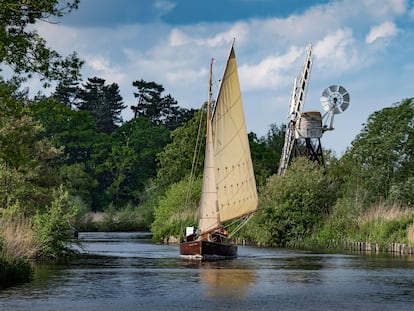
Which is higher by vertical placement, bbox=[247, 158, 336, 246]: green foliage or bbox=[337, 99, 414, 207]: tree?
bbox=[337, 99, 414, 207]: tree

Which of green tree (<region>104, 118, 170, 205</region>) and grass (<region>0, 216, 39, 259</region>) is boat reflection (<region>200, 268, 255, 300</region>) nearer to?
grass (<region>0, 216, 39, 259</region>)

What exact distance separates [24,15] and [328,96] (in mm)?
52044

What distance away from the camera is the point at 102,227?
93562mm

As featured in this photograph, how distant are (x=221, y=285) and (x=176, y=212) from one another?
3941cm

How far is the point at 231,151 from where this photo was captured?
1876 inches

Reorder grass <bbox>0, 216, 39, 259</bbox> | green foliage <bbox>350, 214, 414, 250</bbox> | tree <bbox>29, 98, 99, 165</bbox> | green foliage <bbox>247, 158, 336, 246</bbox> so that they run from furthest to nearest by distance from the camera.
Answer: tree <bbox>29, 98, 99, 165</bbox> → green foliage <bbox>247, 158, 336, 246</bbox> → green foliage <bbox>350, 214, 414, 250</bbox> → grass <bbox>0, 216, 39, 259</bbox>

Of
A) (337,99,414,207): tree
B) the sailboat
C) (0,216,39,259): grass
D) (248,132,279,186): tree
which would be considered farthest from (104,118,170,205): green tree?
(0,216,39,259): grass

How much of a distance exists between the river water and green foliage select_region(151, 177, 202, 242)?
2217 cm

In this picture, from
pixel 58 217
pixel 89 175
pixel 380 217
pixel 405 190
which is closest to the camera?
pixel 58 217

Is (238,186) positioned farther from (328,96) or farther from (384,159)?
(328,96)

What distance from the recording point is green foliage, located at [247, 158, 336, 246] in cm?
6075

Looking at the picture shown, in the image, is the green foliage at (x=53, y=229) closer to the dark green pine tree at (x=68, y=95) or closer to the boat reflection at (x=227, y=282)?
the boat reflection at (x=227, y=282)

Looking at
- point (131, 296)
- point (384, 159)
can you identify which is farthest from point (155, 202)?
point (131, 296)

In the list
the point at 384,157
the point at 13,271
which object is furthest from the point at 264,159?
the point at 13,271
